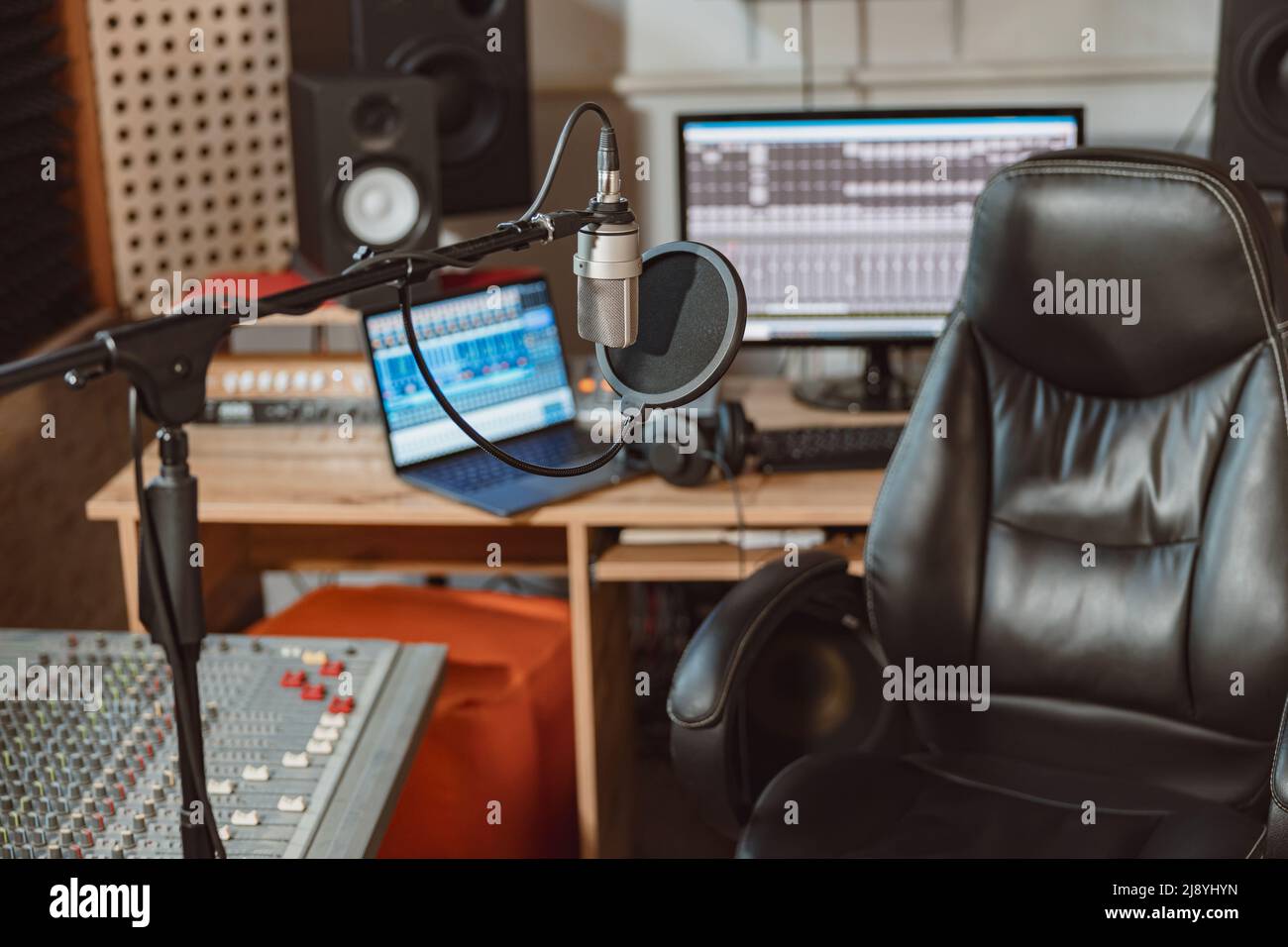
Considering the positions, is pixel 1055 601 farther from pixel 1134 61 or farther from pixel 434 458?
pixel 1134 61

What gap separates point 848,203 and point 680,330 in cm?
143

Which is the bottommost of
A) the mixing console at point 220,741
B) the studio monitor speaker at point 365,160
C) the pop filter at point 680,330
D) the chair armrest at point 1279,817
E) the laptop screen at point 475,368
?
the chair armrest at point 1279,817

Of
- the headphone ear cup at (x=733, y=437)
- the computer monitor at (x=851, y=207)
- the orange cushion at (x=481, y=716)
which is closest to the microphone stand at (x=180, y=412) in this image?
the orange cushion at (x=481, y=716)

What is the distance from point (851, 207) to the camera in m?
2.29

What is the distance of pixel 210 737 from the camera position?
1.35m

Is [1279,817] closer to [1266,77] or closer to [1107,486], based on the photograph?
[1107,486]

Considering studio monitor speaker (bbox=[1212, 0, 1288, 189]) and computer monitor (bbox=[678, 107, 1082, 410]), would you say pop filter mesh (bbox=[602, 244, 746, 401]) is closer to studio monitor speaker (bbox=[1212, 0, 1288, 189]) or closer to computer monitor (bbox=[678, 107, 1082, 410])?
computer monitor (bbox=[678, 107, 1082, 410])

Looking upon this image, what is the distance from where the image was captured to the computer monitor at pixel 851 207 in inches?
88.4

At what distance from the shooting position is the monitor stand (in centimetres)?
230

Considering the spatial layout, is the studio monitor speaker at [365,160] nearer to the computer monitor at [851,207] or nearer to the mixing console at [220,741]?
the computer monitor at [851,207]

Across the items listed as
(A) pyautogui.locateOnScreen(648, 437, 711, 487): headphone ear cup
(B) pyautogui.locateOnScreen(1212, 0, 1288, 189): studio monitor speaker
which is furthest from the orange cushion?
(B) pyautogui.locateOnScreen(1212, 0, 1288, 189): studio monitor speaker

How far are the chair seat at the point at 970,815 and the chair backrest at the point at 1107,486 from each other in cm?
9
